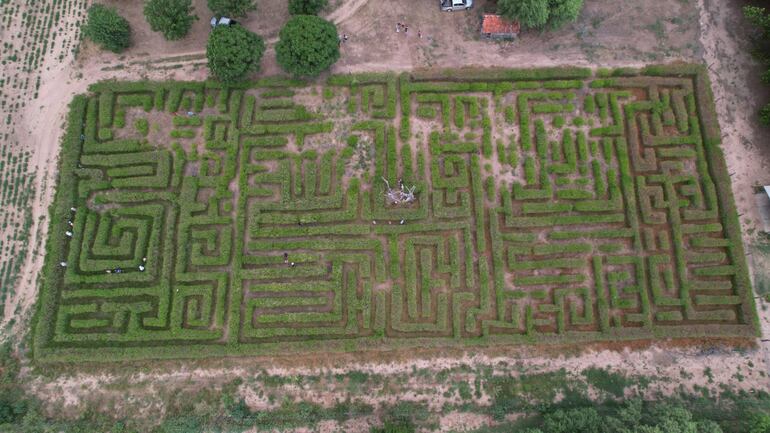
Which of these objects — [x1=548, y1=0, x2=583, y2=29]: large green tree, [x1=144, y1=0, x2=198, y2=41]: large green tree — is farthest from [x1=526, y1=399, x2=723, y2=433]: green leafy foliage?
[x1=144, y1=0, x2=198, y2=41]: large green tree

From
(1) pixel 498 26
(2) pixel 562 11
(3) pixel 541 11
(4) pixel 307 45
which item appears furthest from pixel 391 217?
(2) pixel 562 11

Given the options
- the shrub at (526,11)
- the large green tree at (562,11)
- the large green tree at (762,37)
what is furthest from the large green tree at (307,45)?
the large green tree at (762,37)

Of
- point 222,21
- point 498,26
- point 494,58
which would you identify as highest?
point 222,21

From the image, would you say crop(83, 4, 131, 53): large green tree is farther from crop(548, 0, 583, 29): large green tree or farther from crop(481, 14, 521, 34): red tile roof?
crop(548, 0, 583, 29): large green tree

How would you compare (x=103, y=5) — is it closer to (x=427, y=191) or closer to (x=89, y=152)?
(x=89, y=152)

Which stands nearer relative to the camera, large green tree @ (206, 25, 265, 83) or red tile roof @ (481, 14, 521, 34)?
large green tree @ (206, 25, 265, 83)

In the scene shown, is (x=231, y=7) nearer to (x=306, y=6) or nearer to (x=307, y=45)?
(x=306, y=6)
